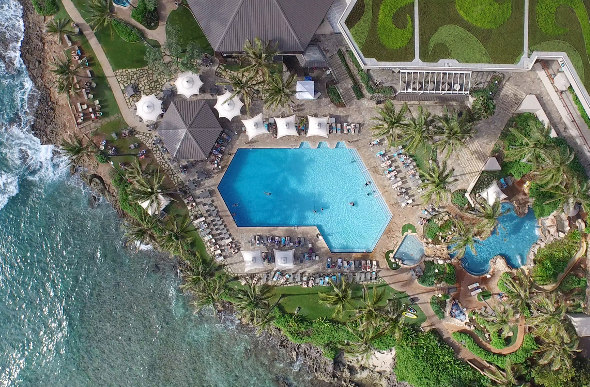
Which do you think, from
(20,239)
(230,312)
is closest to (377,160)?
(230,312)

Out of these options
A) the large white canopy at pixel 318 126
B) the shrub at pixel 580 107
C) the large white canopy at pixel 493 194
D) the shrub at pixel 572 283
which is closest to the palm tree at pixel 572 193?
the large white canopy at pixel 493 194

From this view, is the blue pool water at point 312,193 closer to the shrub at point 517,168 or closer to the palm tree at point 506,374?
the shrub at point 517,168

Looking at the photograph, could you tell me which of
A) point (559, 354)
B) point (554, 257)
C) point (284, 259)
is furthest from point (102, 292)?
point (554, 257)

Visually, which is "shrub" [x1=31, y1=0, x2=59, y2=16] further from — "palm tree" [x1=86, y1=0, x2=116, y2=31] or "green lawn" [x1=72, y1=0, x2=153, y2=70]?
"palm tree" [x1=86, y1=0, x2=116, y2=31]

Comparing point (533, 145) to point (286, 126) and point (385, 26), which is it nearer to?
point (385, 26)

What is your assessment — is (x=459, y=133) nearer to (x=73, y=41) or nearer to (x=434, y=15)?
(x=434, y=15)
